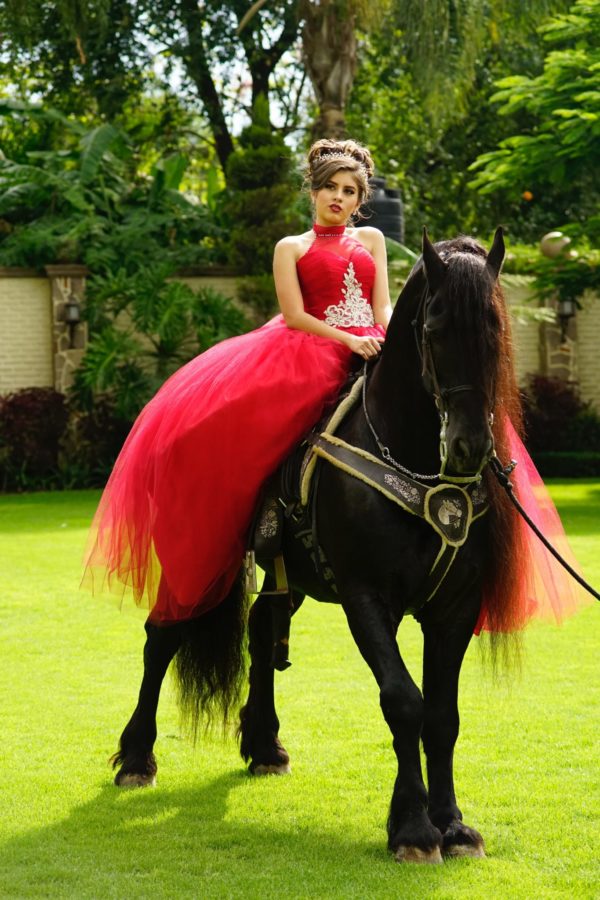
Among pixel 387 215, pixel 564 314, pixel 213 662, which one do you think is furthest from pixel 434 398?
pixel 564 314

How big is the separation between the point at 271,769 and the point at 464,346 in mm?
2365

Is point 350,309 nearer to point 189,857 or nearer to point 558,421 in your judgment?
point 189,857

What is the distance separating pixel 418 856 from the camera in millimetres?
4027

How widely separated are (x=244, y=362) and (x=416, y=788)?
5.69ft

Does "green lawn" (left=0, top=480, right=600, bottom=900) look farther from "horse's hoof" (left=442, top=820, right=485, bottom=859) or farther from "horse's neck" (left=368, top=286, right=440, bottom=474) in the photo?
"horse's neck" (left=368, top=286, right=440, bottom=474)

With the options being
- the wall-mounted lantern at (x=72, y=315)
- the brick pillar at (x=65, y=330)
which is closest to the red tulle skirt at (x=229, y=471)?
the wall-mounted lantern at (x=72, y=315)

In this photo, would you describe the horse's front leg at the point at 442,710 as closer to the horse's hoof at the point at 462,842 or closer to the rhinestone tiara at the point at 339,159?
the horse's hoof at the point at 462,842

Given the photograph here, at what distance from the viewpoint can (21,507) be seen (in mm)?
16656

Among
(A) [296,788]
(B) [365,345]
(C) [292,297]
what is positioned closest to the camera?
(B) [365,345]

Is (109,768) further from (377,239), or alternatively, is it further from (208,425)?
(377,239)

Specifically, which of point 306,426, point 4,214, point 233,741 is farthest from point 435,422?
point 4,214

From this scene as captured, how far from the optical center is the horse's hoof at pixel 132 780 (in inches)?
203

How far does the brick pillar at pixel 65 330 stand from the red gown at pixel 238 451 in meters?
15.2

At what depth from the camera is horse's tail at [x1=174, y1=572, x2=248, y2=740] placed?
5348mm
